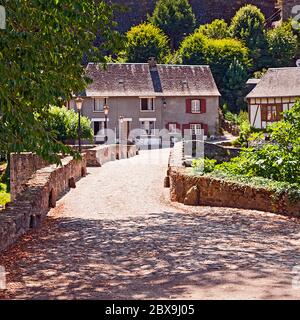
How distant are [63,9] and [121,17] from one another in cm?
7633

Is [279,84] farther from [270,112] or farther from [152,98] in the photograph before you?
[152,98]

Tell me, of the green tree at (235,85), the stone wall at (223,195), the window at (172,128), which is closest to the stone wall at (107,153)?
the stone wall at (223,195)

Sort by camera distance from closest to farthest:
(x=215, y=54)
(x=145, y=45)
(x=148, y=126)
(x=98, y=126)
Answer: (x=98, y=126)
(x=148, y=126)
(x=215, y=54)
(x=145, y=45)

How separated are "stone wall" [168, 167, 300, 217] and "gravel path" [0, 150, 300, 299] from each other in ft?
0.95

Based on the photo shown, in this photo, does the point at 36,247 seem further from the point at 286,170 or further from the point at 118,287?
the point at 286,170

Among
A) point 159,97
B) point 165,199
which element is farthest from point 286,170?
point 159,97

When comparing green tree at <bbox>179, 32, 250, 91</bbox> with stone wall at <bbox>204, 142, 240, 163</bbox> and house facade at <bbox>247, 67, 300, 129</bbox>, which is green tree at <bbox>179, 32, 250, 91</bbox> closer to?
house facade at <bbox>247, 67, 300, 129</bbox>

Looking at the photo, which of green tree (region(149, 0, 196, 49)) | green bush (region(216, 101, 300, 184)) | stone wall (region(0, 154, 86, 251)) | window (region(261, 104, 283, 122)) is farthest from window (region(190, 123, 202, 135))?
green bush (region(216, 101, 300, 184))

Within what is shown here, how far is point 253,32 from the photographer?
7225 cm

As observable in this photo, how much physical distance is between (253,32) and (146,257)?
6478 cm

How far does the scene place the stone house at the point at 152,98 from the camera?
55812 millimetres

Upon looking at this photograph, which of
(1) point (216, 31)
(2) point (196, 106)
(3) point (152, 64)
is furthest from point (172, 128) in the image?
(1) point (216, 31)

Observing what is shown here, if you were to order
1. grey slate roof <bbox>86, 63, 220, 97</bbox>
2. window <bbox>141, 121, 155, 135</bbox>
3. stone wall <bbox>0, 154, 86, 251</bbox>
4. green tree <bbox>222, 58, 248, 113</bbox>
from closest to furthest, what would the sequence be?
1. stone wall <bbox>0, 154, 86, 251</bbox>
2. grey slate roof <bbox>86, 63, 220, 97</bbox>
3. window <bbox>141, 121, 155, 135</bbox>
4. green tree <bbox>222, 58, 248, 113</bbox>

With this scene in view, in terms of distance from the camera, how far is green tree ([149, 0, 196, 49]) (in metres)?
76.1
